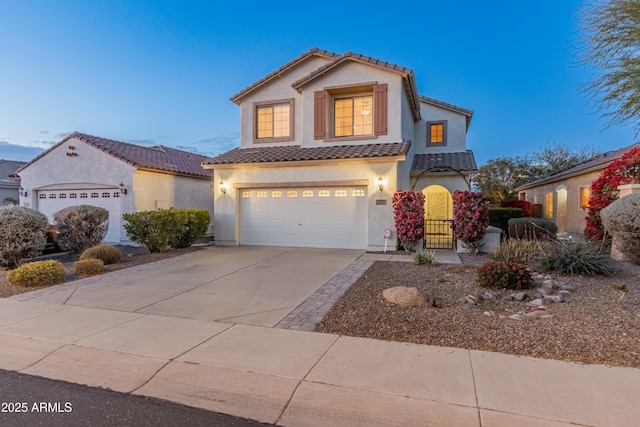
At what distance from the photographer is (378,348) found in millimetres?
4309

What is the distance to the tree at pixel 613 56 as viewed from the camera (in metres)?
9.12

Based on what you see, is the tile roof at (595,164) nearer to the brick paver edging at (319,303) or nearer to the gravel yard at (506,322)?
the gravel yard at (506,322)

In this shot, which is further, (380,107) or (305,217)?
(305,217)

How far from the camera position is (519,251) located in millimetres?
9039

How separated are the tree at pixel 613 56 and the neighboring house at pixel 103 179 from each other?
16.6m

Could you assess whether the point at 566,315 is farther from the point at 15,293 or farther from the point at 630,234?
the point at 15,293

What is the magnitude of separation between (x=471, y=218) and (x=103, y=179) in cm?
1545

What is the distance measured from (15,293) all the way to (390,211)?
10.4 m

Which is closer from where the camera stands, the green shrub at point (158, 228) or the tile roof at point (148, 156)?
the green shrub at point (158, 228)

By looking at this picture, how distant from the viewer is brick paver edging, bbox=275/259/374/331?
5266 millimetres

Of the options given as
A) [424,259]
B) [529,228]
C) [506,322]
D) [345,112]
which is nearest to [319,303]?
[506,322]

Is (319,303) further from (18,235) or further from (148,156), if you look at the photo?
(148,156)

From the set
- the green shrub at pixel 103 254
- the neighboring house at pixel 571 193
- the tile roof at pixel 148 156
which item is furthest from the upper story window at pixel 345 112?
the neighboring house at pixel 571 193

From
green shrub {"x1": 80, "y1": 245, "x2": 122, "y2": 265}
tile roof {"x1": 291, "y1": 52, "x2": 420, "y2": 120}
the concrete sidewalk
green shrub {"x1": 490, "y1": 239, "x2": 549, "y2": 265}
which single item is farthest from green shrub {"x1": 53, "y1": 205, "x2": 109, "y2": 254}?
green shrub {"x1": 490, "y1": 239, "x2": 549, "y2": 265}
